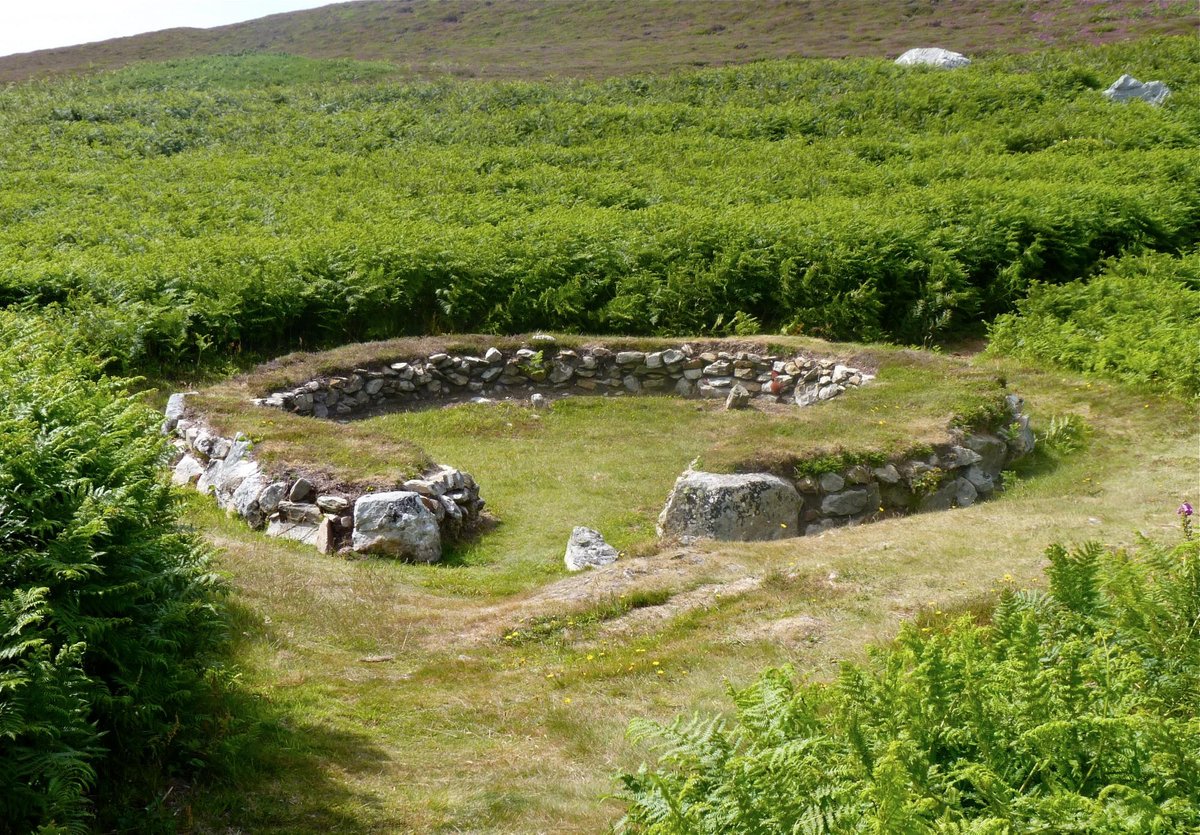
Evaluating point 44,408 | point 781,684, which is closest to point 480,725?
point 781,684

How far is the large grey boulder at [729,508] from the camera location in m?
10.9

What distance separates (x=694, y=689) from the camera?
674 cm

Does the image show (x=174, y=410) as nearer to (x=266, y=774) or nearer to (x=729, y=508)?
(x=729, y=508)

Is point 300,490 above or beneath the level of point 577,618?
above

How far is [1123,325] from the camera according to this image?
16531 millimetres

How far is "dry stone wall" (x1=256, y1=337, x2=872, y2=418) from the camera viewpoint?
1675 centimetres

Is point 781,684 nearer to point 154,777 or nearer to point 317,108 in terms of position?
point 154,777

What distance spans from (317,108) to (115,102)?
8.70m

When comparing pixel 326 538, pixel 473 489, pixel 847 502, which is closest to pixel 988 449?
pixel 847 502

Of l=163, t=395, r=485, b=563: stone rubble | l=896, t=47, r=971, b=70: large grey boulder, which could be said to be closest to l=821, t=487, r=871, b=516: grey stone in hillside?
l=163, t=395, r=485, b=563: stone rubble

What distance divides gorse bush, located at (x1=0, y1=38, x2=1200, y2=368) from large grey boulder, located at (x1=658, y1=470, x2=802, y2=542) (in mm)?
8100

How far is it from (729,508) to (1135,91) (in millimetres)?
32580

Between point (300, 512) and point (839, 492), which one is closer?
point (300, 512)

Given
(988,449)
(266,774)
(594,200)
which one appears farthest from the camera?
(594,200)
